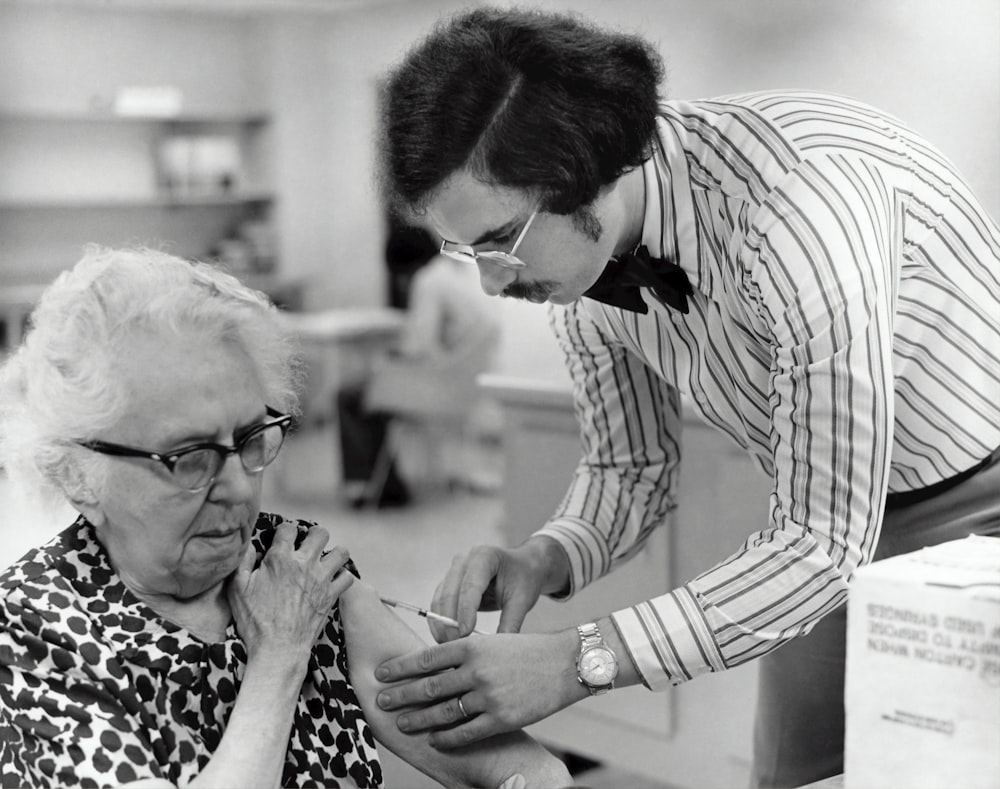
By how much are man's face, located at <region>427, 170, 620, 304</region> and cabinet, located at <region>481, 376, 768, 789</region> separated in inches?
57.8

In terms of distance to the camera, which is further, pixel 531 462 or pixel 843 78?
pixel 531 462

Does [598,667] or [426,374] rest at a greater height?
[598,667]

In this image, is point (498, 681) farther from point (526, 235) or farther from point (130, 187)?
point (130, 187)

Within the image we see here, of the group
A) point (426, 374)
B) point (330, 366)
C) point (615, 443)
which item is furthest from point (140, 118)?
point (615, 443)

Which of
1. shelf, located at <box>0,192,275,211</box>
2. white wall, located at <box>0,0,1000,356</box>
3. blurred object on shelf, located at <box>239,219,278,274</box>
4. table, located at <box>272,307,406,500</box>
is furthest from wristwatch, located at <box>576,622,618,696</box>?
blurred object on shelf, located at <box>239,219,278,274</box>

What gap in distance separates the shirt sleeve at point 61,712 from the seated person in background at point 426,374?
5.07 metres

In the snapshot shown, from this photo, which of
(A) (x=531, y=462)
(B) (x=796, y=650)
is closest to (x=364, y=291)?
(A) (x=531, y=462)

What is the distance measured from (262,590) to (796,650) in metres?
0.86

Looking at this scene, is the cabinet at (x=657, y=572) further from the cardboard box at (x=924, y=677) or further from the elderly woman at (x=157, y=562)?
the cardboard box at (x=924, y=677)

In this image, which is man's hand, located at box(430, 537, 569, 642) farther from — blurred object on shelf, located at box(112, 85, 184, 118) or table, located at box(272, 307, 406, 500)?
blurred object on shelf, located at box(112, 85, 184, 118)

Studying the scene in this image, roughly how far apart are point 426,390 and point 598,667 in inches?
201

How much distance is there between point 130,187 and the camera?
930 centimetres

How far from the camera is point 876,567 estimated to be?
1.12 m

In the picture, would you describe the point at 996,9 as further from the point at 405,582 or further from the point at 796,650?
the point at 405,582
